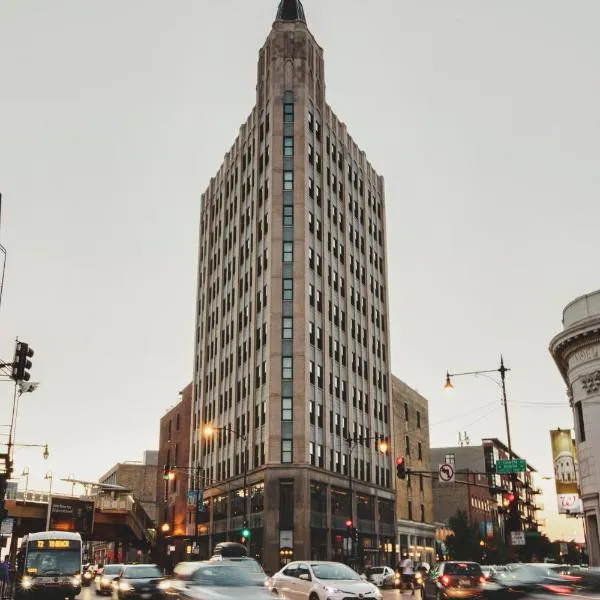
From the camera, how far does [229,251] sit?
257 feet

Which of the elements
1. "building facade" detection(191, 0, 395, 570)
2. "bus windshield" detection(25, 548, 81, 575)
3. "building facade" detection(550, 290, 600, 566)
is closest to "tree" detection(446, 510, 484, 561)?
"building facade" detection(191, 0, 395, 570)

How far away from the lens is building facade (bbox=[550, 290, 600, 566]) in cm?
4241

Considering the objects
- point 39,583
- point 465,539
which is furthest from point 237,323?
point 39,583

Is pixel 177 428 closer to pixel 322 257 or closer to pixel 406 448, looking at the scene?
pixel 406 448

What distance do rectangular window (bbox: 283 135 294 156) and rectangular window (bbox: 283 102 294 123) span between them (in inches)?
72.1

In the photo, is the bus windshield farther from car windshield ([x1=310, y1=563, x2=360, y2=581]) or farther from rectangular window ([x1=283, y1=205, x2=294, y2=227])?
rectangular window ([x1=283, y1=205, x2=294, y2=227])

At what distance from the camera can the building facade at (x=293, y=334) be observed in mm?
61125

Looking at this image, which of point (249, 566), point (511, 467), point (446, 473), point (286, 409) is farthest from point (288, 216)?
point (249, 566)

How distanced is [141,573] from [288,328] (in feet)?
123

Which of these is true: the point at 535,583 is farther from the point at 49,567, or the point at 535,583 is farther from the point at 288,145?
the point at 288,145

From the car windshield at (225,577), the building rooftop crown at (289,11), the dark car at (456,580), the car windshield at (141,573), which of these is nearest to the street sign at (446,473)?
the dark car at (456,580)

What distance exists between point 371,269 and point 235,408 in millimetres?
22663

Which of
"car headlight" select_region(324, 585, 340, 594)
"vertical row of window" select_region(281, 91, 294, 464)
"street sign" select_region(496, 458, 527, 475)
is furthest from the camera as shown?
"vertical row of window" select_region(281, 91, 294, 464)

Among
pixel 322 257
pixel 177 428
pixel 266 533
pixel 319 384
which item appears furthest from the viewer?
pixel 177 428
